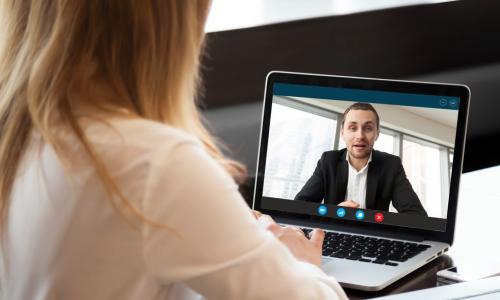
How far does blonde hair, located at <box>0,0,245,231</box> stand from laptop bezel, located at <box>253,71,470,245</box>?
1.81ft

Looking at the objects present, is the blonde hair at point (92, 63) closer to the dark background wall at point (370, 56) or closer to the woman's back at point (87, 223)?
the woman's back at point (87, 223)

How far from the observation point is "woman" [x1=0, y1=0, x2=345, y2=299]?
0.78m

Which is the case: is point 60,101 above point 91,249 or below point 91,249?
above

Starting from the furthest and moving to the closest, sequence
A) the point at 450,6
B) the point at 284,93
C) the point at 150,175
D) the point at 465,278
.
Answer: the point at 450,6 → the point at 284,93 → the point at 465,278 → the point at 150,175

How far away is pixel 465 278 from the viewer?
4.11 feet

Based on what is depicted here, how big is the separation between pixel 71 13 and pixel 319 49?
1129 millimetres

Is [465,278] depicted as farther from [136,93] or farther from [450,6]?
[450,6]

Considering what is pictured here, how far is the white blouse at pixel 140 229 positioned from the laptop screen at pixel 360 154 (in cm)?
55

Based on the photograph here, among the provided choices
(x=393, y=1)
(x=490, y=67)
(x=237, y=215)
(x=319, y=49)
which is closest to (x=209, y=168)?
(x=237, y=215)

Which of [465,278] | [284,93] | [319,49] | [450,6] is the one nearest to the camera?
[465,278]

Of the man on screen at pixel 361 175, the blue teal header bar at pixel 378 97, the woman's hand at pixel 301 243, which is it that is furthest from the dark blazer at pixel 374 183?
the woman's hand at pixel 301 243

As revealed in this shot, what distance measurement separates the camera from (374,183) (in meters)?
1.36

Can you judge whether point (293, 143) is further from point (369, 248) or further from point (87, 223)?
point (87, 223)

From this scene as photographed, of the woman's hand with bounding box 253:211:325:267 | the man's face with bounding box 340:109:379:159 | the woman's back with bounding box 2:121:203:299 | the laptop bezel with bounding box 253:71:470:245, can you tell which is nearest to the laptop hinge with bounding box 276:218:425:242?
the laptop bezel with bounding box 253:71:470:245
